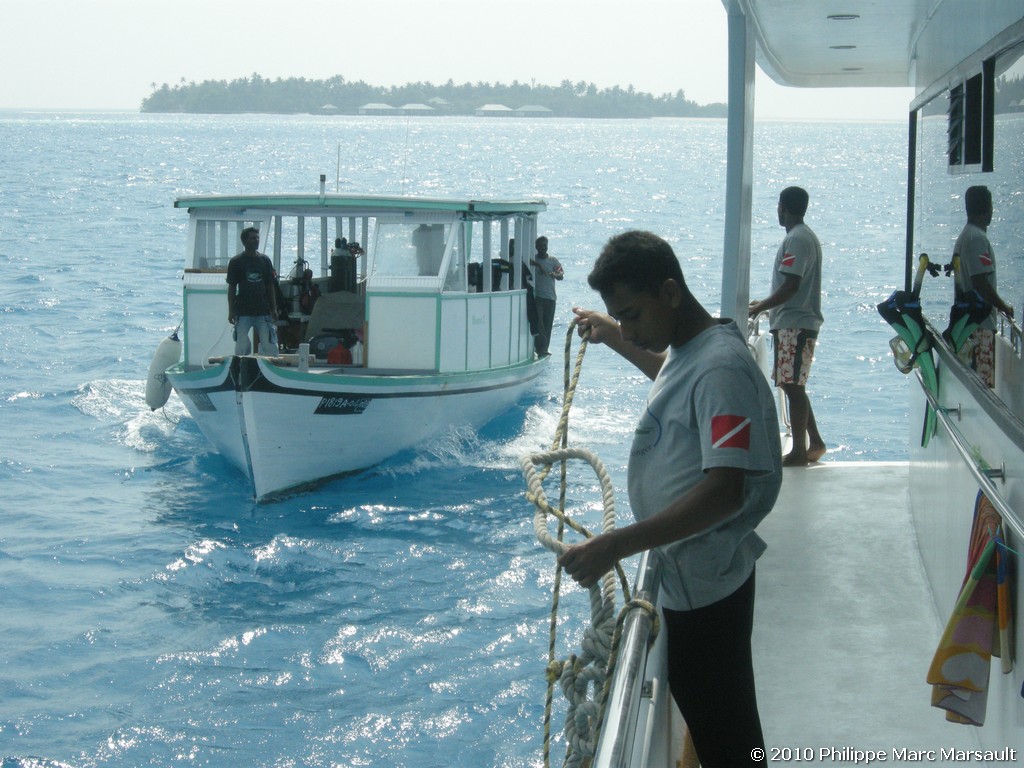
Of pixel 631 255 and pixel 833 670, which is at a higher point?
pixel 631 255

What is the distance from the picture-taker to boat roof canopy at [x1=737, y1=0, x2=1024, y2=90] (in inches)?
165

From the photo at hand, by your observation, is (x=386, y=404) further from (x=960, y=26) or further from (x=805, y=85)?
(x=960, y=26)

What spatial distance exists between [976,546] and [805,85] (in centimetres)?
712

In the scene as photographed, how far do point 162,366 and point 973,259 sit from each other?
1111cm

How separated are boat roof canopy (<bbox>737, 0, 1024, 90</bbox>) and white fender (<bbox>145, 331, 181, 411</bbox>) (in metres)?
7.58

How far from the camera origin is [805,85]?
960 cm

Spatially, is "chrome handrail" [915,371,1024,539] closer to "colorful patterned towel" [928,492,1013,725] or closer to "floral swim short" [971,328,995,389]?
"colorful patterned towel" [928,492,1013,725]

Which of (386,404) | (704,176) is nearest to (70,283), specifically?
(386,404)

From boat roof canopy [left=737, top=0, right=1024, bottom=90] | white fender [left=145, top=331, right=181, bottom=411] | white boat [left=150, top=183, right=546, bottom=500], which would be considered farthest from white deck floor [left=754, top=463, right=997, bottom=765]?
white fender [left=145, top=331, right=181, bottom=411]

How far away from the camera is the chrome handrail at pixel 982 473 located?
8.73 feet

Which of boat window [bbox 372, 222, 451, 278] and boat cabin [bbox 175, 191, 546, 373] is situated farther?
boat window [bbox 372, 222, 451, 278]

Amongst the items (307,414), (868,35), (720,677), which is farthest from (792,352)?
(307,414)

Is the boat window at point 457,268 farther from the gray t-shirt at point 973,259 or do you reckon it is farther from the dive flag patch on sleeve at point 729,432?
the dive flag patch on sleeve at point 729,432

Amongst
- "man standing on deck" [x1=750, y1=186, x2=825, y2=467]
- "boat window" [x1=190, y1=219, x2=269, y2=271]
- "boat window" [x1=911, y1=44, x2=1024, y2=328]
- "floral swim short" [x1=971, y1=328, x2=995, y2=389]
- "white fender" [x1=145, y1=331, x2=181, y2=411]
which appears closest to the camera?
"boat window" [x1=911, y1=44, x2=1024, y2=328]
